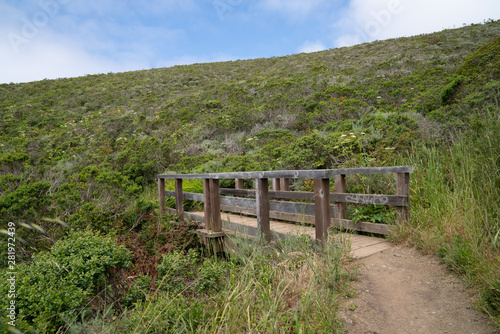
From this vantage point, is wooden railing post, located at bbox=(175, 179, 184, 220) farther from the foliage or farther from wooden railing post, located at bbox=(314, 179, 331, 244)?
wooden railing post, located at bbox=(314, 179, 331, 244)

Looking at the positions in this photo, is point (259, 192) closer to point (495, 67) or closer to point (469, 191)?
point (469, 191)

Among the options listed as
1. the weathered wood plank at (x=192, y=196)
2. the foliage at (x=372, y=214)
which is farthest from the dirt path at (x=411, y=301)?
the weathered wood plank at (x=192, y=196)

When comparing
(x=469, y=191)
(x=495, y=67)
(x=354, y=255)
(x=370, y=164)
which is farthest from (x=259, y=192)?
(x=495, y=67)

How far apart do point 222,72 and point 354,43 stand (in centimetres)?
1296

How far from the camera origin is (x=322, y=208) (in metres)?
3.88

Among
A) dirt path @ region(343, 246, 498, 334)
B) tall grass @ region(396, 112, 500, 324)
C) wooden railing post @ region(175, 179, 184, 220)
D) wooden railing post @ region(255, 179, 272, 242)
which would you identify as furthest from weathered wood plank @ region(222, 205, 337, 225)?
dirt path @ region(343, 246, 498, 334)

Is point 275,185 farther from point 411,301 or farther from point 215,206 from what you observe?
point 411,301

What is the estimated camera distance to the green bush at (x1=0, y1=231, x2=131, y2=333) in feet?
9.50

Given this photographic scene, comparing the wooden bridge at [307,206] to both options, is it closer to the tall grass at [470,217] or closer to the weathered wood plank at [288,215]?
the weathered wood plank at [288,215]

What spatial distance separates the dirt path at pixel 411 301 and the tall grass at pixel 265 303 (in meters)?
0.20

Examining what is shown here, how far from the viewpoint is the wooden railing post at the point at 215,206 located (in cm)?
564

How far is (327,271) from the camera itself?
9.90 feet

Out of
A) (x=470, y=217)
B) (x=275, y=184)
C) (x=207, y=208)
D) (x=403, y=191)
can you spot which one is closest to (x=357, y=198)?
(x=403, y=191)

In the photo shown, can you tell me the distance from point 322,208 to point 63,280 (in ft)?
9.37
